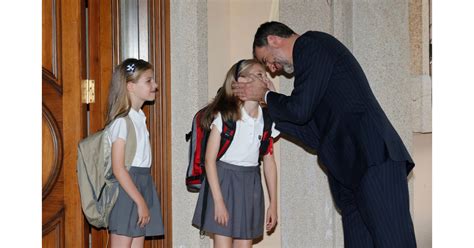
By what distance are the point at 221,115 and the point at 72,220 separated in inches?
43.8

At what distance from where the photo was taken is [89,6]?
15.2ft

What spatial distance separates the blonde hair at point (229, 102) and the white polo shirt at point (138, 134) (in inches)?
16.9

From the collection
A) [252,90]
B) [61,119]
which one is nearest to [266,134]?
[252,90]

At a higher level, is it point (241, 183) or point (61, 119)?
point (61, 119)

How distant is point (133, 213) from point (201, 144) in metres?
0.69

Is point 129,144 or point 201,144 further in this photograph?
point 201,144

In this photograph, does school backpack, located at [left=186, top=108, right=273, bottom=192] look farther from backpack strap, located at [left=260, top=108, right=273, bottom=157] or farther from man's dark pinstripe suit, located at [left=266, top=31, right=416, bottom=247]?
man's dark pinstripe suit, located at [left=266, top=31, right=416, bottom=247]

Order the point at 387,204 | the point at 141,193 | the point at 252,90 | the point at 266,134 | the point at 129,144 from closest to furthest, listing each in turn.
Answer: the point at 387,204, the point at 252,90, the point at 129,144, the point at 141,193, the point at 266,134

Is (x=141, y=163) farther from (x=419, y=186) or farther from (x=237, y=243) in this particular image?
(x=419, y=186)

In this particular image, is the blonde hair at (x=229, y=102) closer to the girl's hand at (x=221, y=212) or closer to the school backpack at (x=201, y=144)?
the school backpack at (x=201, y=144)

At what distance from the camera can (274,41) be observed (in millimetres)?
3855

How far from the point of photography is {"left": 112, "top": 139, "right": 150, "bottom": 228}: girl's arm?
4.11m

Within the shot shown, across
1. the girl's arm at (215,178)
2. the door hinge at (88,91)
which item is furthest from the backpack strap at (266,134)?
the door hinge at (88,91)

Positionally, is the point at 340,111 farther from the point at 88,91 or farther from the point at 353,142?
the point at 88,91
